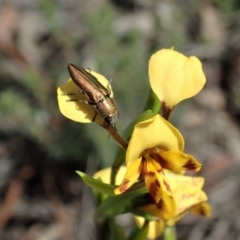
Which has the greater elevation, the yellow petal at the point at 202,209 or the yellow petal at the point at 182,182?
the yellow petal at the point at 182,182

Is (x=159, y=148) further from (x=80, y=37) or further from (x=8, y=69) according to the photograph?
(x=80, y=37)

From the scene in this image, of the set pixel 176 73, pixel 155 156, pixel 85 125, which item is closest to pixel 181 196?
pixel 155 156

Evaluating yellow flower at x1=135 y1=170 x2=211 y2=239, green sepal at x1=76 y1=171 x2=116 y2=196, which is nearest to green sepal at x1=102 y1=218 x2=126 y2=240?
yellow flower at x1=135 y1=170 x2=211 y2=239

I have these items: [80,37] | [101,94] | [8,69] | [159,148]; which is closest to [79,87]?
[101,94]

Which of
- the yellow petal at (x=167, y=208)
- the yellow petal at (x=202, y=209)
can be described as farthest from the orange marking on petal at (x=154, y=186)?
the yellow petal at (x=202, y=209)

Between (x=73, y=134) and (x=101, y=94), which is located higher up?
(x=101, y=94)

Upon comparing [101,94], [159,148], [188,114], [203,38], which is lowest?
[188,114]

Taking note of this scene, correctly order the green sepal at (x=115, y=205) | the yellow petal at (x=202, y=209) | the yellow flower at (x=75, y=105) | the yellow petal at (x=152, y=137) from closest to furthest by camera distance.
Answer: the yellow petal at (x=152, y=137)
the yellow flower at (x=75, y=105)
the green sepal at (x=115, y=205)
the yellow petal at (x=202, y=209)

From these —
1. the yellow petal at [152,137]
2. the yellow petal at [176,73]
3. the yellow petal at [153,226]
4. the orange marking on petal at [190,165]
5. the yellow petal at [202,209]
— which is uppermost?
the yellow petal at [176,73]

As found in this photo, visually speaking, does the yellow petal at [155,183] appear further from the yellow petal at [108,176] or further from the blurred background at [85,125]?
the blurred background at [85,125]
